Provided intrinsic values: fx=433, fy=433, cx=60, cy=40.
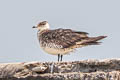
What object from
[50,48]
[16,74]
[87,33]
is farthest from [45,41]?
[16,74]

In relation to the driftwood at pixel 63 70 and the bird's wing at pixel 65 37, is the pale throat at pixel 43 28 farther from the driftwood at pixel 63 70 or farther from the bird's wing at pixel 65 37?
the driftwood at pixel 63 70

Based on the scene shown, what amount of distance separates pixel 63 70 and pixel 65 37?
11.0ft

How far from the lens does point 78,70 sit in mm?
7828

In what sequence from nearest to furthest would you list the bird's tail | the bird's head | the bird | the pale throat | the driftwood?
1. the driftwood
2. the bird's tail
3. the bird
4. the pale throat
5. the bird's head

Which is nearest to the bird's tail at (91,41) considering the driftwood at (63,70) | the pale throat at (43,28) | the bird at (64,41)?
the bird at (64,41)

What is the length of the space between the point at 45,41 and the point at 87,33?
1313mm

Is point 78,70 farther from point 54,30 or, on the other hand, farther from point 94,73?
point 54,30

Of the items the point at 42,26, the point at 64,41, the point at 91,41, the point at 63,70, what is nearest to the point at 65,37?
the point at 64,41

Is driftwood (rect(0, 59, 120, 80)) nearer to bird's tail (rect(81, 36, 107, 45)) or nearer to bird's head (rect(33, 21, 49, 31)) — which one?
bird's tail (rect(81, 36, 107, 45))

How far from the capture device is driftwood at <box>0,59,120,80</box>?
747 centimetres

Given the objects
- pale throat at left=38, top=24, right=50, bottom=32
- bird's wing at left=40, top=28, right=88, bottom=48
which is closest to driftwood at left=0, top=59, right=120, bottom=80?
bird's wing at left=40, top=28, right=88, bottom=48

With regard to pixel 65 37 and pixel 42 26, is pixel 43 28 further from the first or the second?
pixel 65 37

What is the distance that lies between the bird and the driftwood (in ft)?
8.65

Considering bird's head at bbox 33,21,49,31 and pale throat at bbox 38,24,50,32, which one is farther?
bird's head at bbox 33,21,49,31
